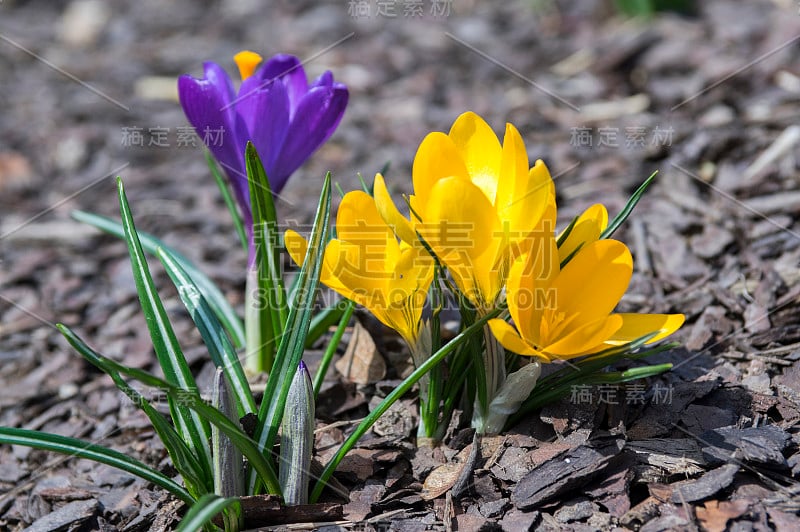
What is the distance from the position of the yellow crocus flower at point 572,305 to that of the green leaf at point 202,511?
0.48 metres

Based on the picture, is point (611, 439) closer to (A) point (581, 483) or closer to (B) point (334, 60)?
(A) point (581, 483)

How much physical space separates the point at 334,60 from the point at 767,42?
6.20 ft

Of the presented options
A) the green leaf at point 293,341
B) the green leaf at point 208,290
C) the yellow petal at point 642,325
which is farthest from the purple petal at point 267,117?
the yellow petal at point 642,325

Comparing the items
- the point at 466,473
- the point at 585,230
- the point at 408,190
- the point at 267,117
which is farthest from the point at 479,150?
the point at 408,190

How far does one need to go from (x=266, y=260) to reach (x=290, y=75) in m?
0.38

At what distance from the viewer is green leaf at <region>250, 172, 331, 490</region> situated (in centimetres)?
129

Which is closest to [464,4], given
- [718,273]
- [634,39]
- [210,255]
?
[634,39]

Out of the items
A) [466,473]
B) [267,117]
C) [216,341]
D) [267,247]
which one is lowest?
[466,473]

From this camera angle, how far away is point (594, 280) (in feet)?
4.05

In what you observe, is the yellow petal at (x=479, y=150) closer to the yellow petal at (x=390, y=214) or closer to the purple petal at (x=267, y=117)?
the yellow petal at (x=390, y=214)

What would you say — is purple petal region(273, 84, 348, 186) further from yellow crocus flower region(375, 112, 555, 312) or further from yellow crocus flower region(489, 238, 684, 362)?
yellow crocus flower region(489, 238, 684, 362)

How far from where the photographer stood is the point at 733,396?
1471 millimetres

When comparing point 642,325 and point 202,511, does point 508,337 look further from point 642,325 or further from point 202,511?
point 202,511

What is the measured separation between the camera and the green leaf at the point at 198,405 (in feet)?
3.48
